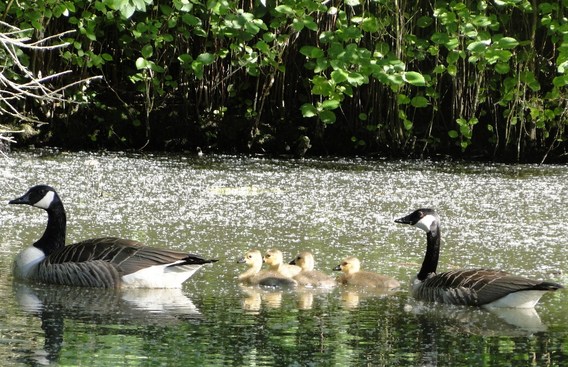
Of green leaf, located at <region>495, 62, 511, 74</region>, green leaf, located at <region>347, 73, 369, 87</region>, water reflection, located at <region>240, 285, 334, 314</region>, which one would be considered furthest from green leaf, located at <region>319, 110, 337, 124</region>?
water reflection, located at <region>240, 285, 334, 314</region>

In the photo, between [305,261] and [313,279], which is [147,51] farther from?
[313,279]

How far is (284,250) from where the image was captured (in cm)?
807

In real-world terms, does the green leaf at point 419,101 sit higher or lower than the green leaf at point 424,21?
lower

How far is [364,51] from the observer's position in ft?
42.0

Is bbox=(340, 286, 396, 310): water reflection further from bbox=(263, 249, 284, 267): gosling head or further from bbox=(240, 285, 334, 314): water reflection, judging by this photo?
bbox=(263, 249, 284, 267): gosling head

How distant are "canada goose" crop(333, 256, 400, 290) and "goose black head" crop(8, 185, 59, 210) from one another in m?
1.92

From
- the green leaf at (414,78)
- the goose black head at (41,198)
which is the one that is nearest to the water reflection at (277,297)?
the goose black head at (41,198)

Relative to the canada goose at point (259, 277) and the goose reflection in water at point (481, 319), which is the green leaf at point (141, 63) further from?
the goose reflection in water at point (481, 319)

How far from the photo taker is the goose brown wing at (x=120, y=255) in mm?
6863

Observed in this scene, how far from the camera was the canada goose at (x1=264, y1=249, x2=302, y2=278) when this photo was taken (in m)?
7.13

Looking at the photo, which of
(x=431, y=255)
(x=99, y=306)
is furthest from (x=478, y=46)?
(x=99, y=306)

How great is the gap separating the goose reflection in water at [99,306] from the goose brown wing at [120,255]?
16cm

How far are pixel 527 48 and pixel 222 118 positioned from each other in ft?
11.8

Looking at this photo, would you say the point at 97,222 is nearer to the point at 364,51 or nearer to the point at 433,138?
the point at 364,51
